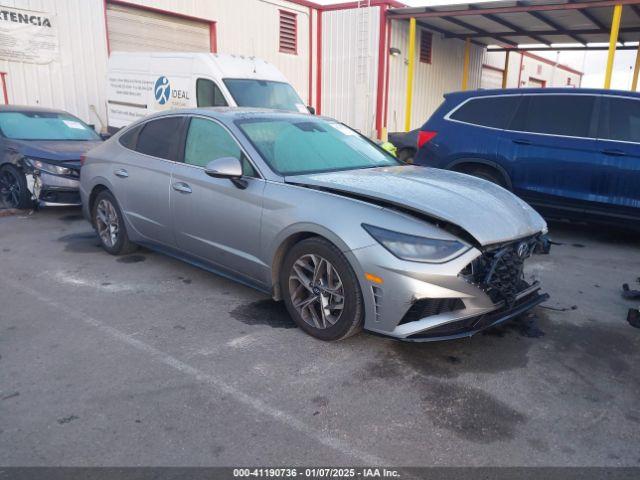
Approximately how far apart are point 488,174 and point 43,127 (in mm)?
6674

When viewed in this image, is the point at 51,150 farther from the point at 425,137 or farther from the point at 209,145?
the point at 425,137

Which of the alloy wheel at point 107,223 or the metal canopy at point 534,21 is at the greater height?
the metal canopy at point 534,21

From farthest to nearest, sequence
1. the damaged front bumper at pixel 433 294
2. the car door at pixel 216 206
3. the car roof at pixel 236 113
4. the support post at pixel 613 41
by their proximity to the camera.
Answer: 1. the support post at pixel 613 41
2. the car roof at pixel 236 113
3. the car door at pixel 216 206
4. the damaged front bumper at pixel 433 294

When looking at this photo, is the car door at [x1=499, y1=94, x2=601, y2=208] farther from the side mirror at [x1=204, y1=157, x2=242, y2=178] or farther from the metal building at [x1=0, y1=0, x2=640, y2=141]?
the metal building at [x1=0, y1=0, x2=640, y2=141]

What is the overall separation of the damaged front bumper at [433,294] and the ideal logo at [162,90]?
8.20m

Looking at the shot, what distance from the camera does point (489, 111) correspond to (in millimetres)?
6957

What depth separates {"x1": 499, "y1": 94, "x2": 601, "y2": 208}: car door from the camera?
6.19 meters

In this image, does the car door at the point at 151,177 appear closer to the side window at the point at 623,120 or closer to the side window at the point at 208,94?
the side window at the point at 208,94

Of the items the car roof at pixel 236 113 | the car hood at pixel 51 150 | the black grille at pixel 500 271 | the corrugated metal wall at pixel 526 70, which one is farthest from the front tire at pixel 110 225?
the corrugated metal wall at pixel 526 70

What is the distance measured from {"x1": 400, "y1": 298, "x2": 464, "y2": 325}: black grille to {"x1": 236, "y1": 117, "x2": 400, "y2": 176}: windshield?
1.46 metres

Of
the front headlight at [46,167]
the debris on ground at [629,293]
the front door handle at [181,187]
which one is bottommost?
the debris on ground at [629,293]

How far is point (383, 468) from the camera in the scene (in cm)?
244

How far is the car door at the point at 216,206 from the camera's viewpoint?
158 inches

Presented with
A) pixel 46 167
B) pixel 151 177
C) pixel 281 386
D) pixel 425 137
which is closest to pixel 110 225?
pixel 151 177
